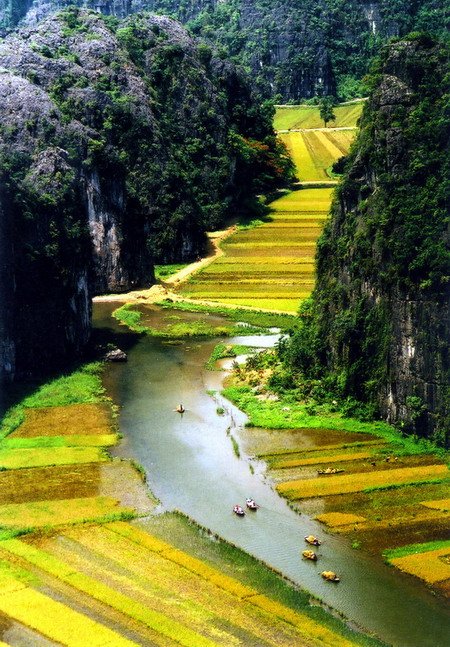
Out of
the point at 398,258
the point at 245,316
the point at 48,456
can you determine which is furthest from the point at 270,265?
the point at 48,456

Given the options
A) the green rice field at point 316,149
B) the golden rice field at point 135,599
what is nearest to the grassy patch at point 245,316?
the golden rice field at point 135,599

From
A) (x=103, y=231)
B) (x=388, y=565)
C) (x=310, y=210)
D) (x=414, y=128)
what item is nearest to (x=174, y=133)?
(x=310, y=210)

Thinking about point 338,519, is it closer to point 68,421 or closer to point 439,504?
point 439,504

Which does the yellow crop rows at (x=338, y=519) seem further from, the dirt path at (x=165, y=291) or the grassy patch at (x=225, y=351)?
the dirt path at (x=165, y=291)

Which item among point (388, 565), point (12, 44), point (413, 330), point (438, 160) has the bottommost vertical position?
point (388, 565)

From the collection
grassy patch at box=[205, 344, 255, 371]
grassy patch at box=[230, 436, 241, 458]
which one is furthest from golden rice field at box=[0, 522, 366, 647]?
grassy patch at box=[205, 344, 255, 371]

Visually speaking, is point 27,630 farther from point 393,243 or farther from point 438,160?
point 438,160
